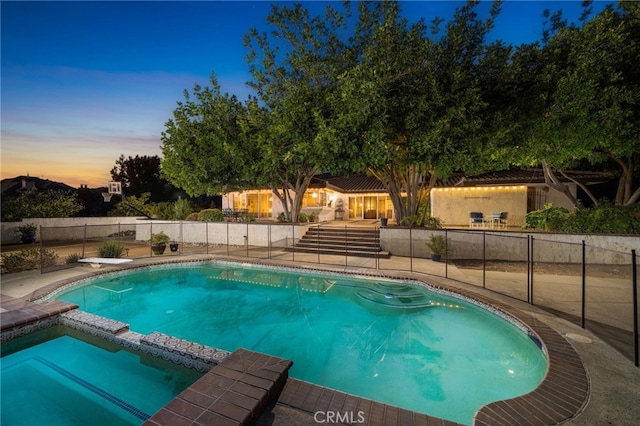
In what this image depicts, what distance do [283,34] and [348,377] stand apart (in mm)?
17012

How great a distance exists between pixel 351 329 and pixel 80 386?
546cm

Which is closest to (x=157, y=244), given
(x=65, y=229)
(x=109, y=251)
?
(x=109, y=251)

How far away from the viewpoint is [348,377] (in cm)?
503

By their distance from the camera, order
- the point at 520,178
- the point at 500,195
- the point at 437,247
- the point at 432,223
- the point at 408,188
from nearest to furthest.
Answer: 1. the point at 437,247
2. the point at 432,223
3. the point at 408,188
4. the point at 520,178
5. the point at 500,195

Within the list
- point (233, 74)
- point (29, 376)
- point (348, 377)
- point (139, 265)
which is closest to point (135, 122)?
point (233, 74)

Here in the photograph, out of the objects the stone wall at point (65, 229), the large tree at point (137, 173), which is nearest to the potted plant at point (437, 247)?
the stone wall at point (65, 229)

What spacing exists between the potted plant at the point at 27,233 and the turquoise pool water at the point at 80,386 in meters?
16.4

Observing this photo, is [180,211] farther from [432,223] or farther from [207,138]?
[432,223]

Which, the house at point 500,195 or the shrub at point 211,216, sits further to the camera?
the shrub at point 211,216

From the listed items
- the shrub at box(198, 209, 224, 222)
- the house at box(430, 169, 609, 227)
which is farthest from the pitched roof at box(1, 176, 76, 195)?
the house at box(430, 169, 609, 227)

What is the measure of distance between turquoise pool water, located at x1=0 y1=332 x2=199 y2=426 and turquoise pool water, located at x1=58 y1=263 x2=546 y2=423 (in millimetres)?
1440

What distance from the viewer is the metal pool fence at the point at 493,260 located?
6.25m

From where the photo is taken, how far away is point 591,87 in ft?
34.3

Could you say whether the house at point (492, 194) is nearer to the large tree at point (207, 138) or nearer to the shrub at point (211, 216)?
the shrub at point (211, 216)
